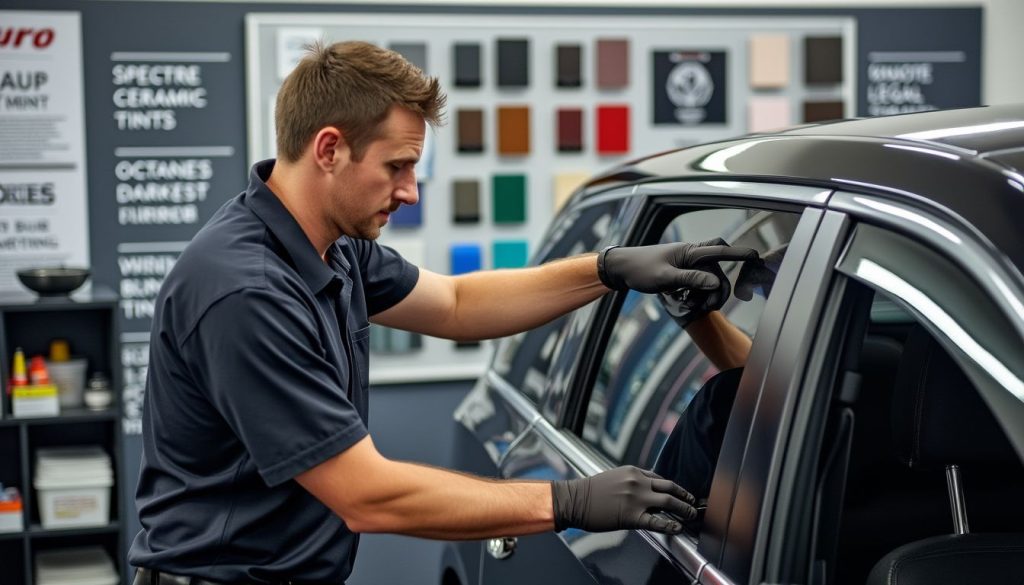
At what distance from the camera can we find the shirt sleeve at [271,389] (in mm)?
1737

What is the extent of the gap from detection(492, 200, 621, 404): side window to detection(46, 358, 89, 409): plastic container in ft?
6.93

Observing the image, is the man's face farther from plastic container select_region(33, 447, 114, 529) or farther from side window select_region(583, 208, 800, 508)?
plastic container select_region(33, 447, 114, 529)

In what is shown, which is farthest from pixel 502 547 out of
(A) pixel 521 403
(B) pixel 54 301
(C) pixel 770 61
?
(C) pixel 770 61

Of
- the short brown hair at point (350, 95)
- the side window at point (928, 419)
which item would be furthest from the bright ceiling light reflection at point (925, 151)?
the short brown hair at point (350, 95)

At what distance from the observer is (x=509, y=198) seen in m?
4.84

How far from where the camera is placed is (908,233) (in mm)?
1286

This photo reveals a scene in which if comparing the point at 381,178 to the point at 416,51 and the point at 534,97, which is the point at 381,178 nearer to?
the point at 416,51

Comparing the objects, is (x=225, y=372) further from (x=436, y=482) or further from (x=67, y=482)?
(x=67, y=482)

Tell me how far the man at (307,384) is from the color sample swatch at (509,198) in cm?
260

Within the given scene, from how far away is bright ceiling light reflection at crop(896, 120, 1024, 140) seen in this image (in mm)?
1427

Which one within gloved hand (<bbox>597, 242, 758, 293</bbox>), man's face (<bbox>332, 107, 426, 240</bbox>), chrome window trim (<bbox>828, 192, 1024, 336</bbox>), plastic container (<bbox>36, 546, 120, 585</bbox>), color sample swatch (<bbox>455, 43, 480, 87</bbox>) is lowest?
plastic container (<bbox>36, 546, 120, 585</bbox>)

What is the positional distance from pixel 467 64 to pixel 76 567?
7.51ft

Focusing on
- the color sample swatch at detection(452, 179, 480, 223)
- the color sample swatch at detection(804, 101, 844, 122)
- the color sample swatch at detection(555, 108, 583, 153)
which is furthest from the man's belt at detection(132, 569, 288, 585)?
the color sample swatch at detection(804, 101, 844, 122)

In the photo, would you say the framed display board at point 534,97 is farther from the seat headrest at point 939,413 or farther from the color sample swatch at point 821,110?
the seat headrest at point 939,413
